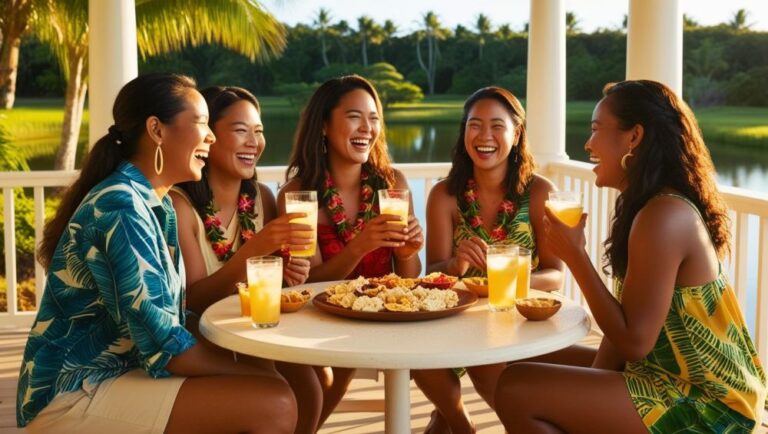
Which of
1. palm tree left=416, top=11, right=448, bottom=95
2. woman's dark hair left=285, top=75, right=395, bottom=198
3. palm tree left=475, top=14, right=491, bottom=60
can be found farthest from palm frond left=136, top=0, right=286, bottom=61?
woman's dark hair left=285, top=75, right=395, bottom=198

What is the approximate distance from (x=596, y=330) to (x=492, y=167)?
1882mm

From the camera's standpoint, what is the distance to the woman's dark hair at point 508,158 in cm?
335

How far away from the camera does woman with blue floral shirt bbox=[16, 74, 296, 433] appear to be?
2.17 meters

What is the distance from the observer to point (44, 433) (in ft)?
7.28

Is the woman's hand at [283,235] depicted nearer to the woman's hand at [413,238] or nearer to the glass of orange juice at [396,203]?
the glass of orange juice at [396,203]

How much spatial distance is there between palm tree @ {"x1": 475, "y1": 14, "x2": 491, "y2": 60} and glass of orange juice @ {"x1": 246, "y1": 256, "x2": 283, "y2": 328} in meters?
16.7

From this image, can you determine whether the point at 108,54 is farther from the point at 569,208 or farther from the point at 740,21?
the point at 740,21

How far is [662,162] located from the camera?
7.75 feet

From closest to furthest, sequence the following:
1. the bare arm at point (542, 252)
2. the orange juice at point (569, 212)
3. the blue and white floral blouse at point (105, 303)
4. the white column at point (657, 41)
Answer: the blue and white floral blouse at point (105, 303)
the orange juice at point (569, 212)
the bare arm at point (542, 252)
the white column at point (657, 41)

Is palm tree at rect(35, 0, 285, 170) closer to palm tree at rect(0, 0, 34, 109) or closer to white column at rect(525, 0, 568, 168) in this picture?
palm tree at rect(0, 0, 34, 109)

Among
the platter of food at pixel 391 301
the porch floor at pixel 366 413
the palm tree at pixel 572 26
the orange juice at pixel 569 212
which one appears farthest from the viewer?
the palm tree at pixel 572 26

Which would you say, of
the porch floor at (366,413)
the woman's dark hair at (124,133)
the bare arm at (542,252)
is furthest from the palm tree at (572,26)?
the woman's dark hair at (124,133)

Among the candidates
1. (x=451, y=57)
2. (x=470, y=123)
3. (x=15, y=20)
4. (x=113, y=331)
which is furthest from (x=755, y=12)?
(x=113, y=331)

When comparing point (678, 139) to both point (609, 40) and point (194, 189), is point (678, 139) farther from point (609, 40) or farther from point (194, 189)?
point (609, 40)
